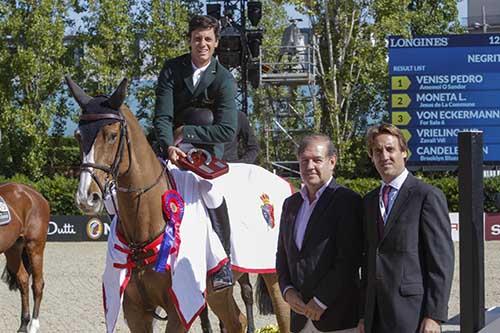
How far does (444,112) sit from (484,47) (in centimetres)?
163

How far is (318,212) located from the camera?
4.66 meters

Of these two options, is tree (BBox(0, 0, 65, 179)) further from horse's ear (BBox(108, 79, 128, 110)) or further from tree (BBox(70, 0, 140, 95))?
horse's ear (BBox(108, 79, 128, 110))

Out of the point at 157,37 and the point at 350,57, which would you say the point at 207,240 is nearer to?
the point at 350,57

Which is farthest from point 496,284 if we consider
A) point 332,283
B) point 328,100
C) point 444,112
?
point 328,100

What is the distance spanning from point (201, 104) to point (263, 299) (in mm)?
2382

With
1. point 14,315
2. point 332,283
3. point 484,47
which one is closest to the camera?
point 332,283

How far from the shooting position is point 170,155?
6.07m

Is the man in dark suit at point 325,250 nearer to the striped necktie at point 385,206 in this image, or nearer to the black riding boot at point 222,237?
the striped necktie at point 385,206

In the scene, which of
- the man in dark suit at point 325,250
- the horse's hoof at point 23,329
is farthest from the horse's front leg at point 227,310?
the horse's hoof at point 23,329

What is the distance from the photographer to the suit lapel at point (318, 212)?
4.64m

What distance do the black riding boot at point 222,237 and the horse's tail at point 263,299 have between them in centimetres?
144

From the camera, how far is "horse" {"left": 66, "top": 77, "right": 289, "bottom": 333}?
5305 millimetres

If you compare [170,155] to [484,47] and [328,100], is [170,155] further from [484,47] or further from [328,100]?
[328,100]

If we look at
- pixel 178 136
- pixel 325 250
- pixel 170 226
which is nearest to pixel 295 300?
pixel 325 250
